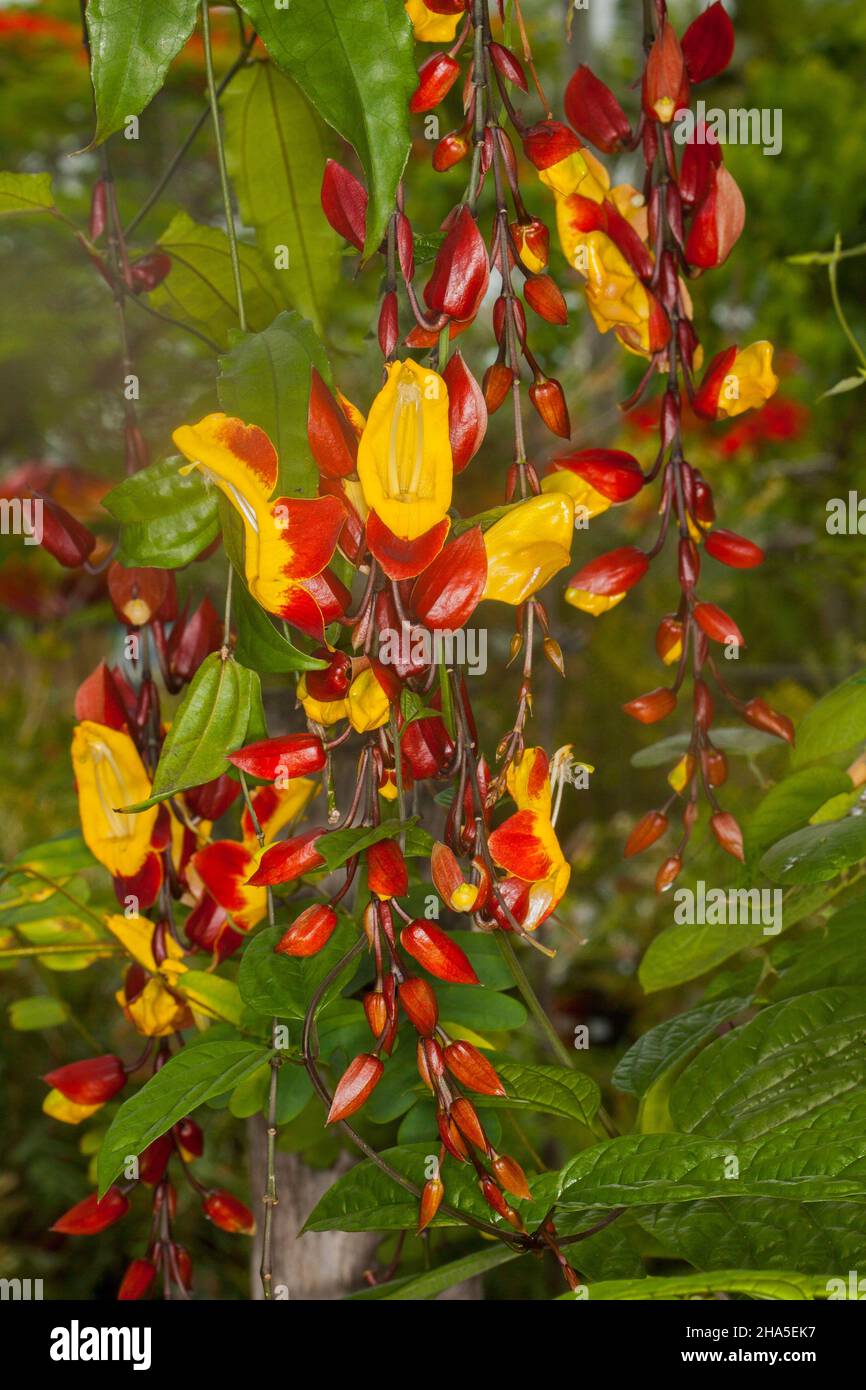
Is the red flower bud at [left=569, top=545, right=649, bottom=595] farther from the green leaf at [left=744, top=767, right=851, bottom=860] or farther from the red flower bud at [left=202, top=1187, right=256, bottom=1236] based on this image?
the red flower bud at [left=202, top=1187, right=256, bottom=1236]

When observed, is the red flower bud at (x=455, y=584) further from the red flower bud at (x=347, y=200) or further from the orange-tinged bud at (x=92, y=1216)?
the orange-tinged bud at (x=92, y=1216)

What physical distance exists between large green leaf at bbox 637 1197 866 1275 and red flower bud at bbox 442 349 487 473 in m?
0.24

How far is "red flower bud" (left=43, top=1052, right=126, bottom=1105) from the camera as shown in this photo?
49cm

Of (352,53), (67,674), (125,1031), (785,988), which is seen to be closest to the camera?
(352,53)

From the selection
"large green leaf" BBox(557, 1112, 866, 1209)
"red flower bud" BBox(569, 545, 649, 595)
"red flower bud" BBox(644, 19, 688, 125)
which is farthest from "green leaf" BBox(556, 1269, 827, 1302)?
"red flower bud" BBox(644, 19, 688, 125)

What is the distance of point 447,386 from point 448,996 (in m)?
0.23

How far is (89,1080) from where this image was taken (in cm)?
50

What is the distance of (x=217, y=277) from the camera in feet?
1.65

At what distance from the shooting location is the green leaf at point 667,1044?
1.47 feet

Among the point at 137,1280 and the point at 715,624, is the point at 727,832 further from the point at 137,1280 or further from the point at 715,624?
the point at 137,1280

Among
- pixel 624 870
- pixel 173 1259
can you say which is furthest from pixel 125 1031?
pixel 173 1259

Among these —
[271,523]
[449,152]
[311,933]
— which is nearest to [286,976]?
[311,933]
